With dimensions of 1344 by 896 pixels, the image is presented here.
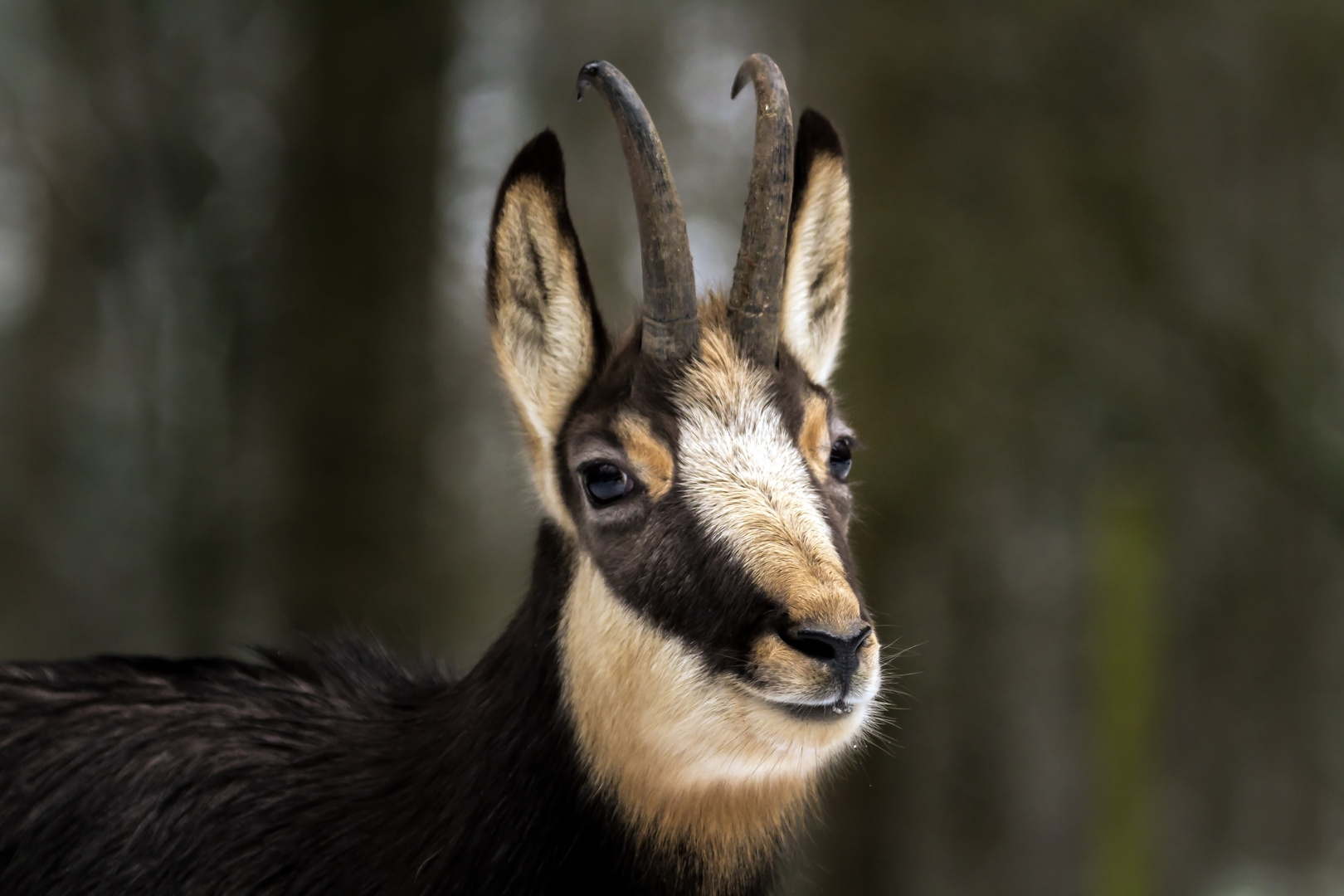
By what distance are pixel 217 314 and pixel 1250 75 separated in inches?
322

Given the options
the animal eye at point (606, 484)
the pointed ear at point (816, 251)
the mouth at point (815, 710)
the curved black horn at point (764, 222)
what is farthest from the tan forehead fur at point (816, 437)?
the mouth at point (815, 710)

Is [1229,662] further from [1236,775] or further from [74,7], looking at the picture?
[74,7]

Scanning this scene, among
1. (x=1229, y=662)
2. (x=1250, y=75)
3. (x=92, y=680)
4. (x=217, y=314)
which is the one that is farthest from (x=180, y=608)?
(x=1250, y=75)

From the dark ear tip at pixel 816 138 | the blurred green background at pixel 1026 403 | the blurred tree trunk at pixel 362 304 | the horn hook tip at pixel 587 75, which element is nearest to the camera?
the horn hook tip at pixel 587 75

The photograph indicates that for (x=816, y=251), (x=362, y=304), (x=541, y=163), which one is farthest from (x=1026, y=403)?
(x=541, y=163)

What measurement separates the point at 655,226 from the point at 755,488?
0.89 metres

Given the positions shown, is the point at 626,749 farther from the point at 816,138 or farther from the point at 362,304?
the point at 362,304

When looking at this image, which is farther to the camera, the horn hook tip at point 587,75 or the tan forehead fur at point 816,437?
the tan forehead fur at point 816,437

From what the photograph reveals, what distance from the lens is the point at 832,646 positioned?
11.6 feet

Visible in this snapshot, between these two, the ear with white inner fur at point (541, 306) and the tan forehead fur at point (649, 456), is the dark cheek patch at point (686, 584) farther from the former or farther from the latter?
the ear with white inner fur at point (541, 306)

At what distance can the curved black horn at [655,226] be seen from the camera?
4.04 metres

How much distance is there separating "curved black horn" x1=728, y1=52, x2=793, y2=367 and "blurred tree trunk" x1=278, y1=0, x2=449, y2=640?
572 centimetres

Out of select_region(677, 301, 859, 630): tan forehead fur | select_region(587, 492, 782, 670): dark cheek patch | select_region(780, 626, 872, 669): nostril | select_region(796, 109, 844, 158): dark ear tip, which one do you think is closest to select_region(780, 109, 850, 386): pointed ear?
select_region(796, 109, 844, 158): dark ear tip

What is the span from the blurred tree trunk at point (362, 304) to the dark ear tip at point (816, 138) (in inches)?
221
